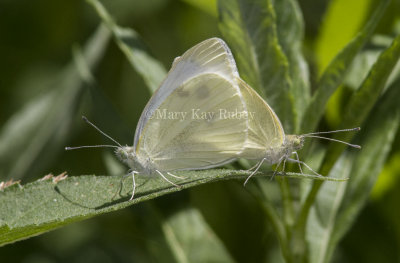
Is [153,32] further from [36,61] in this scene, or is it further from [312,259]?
[312,259]

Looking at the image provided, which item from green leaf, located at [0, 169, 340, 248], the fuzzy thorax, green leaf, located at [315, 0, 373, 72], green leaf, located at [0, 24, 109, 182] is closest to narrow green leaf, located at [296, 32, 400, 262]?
the fuzzy thorax

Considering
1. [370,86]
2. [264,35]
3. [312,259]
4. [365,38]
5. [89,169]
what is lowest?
[312,259]

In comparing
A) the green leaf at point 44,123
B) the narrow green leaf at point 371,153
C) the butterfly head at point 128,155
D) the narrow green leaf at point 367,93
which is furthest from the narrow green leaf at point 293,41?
the green leaf at point 44,123

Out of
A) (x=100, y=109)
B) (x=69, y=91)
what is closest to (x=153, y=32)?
(x=69, y=91)

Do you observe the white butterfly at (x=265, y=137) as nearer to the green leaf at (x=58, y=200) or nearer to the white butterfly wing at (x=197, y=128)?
the white butterfly wing at (x=197, y=128)

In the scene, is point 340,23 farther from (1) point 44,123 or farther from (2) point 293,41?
(1) point 44,123

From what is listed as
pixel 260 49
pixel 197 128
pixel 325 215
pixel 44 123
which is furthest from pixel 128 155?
pixel 44 123
